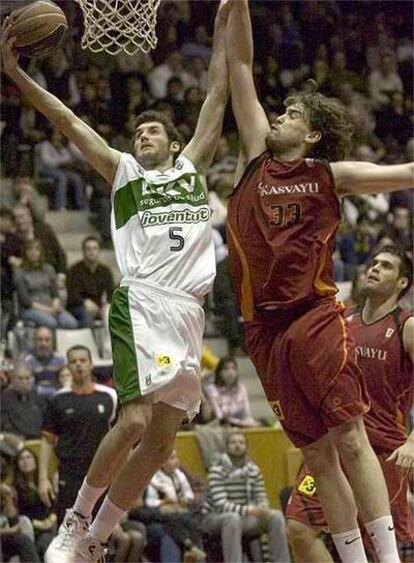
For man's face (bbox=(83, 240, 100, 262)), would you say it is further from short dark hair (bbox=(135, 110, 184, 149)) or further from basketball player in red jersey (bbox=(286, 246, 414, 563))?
short dark hair (bbox=(135, 110, 184, 149))

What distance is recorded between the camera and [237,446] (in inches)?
451

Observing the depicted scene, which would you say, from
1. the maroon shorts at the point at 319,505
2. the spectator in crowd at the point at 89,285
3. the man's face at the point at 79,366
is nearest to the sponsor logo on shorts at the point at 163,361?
the maroon shorts at the point at 319,505

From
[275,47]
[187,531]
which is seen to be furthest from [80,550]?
[275,47]

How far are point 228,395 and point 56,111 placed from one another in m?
6.25

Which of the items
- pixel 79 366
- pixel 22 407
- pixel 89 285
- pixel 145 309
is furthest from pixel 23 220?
pixel 145 309

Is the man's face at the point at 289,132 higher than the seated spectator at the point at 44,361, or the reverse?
the man's face at the point at 289,132

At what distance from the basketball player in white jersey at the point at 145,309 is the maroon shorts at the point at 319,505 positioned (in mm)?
1021

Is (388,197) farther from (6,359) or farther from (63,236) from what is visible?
(6,359)

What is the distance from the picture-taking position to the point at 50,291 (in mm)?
13445

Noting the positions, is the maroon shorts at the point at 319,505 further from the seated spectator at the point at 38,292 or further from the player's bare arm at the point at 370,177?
the seated spectator at the point at 38,292

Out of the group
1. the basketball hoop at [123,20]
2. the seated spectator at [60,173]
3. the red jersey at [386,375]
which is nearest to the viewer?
the basketball hoop at [123,20]

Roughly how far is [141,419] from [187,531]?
459 centimetres

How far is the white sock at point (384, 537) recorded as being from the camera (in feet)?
20.3

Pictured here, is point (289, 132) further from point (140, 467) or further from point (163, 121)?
point (140, 467)
